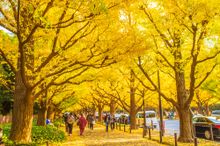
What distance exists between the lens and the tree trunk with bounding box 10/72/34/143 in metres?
11.3

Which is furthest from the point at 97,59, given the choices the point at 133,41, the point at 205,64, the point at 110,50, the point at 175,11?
the point at 205,64

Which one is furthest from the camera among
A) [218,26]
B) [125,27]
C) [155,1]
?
[155,1]

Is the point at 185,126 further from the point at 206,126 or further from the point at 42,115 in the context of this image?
the point at 42,115

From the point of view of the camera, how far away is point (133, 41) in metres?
11.5

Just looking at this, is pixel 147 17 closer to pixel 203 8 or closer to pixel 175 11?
pixel 175 11

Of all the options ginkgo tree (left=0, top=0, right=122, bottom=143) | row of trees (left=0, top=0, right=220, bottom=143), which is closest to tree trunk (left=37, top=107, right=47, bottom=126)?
row of trees (left=0, top=0, right=220, bottom=143)

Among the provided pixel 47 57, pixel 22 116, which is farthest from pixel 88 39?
pixel 22 116

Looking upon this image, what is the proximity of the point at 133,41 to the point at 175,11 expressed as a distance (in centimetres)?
282

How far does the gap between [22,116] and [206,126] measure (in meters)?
11.9

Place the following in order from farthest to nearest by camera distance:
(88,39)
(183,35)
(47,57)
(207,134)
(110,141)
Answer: (207,134), (110,141), (183,35), (88,39), (47,57)

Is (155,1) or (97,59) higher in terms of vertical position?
(155,1)

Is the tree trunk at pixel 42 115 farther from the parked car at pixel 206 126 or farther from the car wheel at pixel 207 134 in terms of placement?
the car wheel at pixel 207 134

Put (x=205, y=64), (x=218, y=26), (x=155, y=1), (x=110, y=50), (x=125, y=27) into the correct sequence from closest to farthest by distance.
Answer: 1. (x=110, y=50)
2. (x=125, y=27)
3. (x=218, y=26)
4. (x=155, y=1)
5. (x=205, y=64)

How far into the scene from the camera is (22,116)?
11.5 meters
